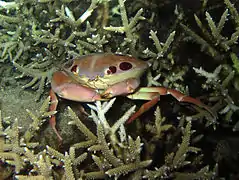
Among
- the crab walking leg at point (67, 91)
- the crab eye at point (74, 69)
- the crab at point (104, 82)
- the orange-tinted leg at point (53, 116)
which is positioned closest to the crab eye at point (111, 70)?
the crab at point (104, 82)

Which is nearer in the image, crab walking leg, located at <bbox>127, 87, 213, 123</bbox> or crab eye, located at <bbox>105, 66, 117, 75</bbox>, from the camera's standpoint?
crab eye, located at <bbox>105, 66, 117, 75</bbox>

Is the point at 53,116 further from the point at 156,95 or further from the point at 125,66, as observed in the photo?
the point at 156,95

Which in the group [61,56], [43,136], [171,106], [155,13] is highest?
[155,13]

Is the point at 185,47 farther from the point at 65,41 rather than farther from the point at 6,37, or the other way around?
the point at 6,37

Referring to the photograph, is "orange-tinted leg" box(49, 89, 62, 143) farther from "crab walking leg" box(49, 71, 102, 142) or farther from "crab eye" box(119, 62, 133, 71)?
"crab eye" box(119, 62, 133, 71)

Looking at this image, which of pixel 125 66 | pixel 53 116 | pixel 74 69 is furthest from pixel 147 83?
pixel 53 116

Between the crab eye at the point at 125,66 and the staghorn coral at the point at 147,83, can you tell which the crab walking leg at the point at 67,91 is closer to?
the staghorn coral at the point at 147,83

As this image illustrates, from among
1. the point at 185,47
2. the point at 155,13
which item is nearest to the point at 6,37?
the point at 155,13

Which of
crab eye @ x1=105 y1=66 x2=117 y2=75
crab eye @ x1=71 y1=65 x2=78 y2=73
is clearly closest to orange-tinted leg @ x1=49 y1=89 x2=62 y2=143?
crab eye @ x1=71 y1=65 x2=78 y2=73
